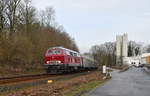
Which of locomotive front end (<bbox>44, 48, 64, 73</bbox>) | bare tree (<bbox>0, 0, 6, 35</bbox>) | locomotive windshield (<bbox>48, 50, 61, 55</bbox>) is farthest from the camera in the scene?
bare tree (<bbox>0, 0, 6, 35</bbox>)

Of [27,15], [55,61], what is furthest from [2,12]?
[55,61]

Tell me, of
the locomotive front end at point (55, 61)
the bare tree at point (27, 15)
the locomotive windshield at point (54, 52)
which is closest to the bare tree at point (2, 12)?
the bare tree at point (27, 15)

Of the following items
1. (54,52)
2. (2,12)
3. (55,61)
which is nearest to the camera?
(55,61)

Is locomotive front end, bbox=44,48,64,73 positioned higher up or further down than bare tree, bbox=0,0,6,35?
further down

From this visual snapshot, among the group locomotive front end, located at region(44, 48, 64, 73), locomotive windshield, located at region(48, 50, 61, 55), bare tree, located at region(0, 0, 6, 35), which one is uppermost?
bare tree, located at region(0, 0, 6, 35)

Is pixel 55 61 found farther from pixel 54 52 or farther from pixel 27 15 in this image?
pixel 27 15

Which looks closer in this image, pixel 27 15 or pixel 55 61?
pixel 55 61

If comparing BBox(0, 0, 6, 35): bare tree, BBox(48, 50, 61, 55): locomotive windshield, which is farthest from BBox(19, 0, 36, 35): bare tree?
BBox(48, 50, 61, 55): locomotive windshield

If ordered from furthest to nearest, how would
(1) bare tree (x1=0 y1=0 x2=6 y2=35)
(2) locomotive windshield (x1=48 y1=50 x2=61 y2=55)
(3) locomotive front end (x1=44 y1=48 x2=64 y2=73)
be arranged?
(1) bare tree (x1=0 y1=0 x2=6 y2=35), (2) locomotive windshield (x1=48 y1=50 x2=61 y2=55), (3) locomotive front end (x1=44 y1=48 x2=64 y2=73)

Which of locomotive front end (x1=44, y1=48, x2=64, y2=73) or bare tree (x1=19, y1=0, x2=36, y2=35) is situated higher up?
bare tree (x1=19, y1=0, x2=36, y2=35)

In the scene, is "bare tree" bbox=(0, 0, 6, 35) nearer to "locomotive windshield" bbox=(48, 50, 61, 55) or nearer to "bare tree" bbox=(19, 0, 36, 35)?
"bare tree" bbox=(19, 0, 36, 35)

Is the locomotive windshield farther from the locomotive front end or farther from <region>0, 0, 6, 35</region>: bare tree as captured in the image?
<region>0, 0, 6, 35</region>: bare tree

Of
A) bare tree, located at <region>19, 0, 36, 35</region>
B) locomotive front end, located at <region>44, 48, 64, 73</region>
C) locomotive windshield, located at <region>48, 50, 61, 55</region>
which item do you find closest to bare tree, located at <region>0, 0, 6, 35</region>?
bare tree, located at <region>19, 0, 36, 35</region>

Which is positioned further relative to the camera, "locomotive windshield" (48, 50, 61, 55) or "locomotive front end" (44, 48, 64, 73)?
"locomotive windshield" (48, 50, 61, 55)
